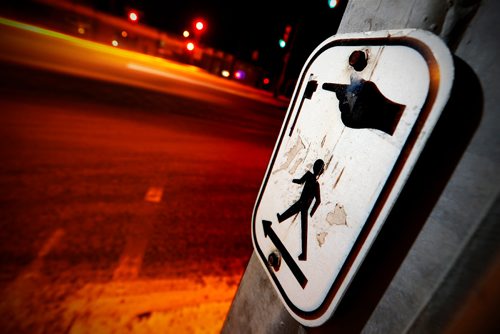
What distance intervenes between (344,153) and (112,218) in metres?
3.29

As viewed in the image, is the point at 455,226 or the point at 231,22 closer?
the point at 455,226

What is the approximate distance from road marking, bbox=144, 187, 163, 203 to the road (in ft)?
0.05

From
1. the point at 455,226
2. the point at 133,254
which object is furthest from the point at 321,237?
the point at 133,254

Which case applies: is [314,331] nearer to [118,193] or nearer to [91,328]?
[91,328]

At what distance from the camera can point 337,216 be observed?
0.67m

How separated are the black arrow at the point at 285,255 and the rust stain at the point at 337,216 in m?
0.18

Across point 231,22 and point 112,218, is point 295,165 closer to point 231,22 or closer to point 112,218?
point 112,218

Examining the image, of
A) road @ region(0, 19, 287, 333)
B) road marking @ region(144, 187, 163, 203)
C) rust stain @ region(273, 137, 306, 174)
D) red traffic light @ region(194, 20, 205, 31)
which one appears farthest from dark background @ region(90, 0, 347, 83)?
rust stain @ region(273, 137, 306, 174)

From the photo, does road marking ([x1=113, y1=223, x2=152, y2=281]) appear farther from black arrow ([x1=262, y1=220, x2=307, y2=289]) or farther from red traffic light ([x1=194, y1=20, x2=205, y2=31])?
red traffic light ([x1=194, y1=20, x2=205, y2=31])

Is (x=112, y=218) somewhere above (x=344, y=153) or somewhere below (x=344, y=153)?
below

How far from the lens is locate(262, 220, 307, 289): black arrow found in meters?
0.76

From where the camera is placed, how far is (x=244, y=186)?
5.14m

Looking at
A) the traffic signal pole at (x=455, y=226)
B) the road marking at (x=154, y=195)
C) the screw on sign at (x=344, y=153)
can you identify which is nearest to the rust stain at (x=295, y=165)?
the screw on sign at (x=344, y=153)

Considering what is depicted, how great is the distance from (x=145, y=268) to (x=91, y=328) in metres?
0.71
